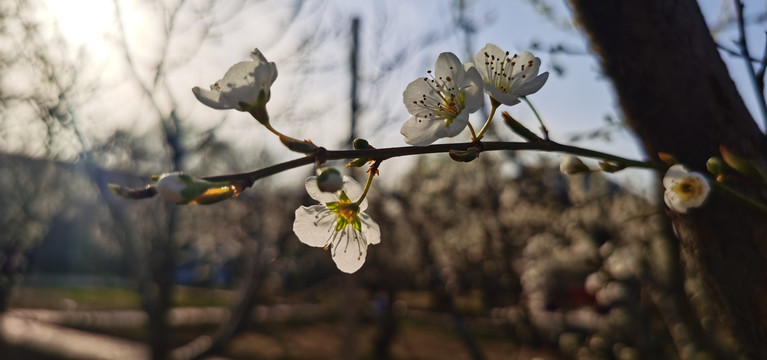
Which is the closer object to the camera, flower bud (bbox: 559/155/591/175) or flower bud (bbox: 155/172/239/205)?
flower bud (bbox: 155/172/239/205)

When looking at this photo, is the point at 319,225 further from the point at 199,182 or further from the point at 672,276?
the point at 672,276

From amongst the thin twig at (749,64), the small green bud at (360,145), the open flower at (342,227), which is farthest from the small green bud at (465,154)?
the thin twig at (749,64)

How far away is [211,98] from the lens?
2.40 ft

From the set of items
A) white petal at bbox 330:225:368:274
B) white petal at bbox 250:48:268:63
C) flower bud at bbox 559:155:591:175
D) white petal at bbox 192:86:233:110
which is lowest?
white petal at bbox 330:225:368:274

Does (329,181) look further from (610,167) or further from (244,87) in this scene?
(610,167)

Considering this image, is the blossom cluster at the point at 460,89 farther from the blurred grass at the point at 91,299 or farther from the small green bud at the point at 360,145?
the blurred grass at the point at 91,299

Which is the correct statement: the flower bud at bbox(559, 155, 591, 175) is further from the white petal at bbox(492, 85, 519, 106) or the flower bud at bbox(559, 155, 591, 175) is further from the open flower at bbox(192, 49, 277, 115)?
the open flower at bbox(192, 49, 277, 115)

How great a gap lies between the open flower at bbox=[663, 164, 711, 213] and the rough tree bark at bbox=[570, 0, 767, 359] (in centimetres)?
20

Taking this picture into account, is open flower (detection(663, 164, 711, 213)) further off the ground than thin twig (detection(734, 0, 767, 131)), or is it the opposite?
thin twig (detection(734, 0, 767, 131))

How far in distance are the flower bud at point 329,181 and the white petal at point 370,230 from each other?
0.85ft

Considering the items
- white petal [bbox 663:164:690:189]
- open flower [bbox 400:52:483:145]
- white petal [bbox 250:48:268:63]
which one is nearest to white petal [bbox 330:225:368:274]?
open flower [bbox 400:52:483:145]

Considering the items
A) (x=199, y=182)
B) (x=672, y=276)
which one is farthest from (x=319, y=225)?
(x=672, y=276)

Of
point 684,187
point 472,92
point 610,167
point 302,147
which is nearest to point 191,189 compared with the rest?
point 302,147

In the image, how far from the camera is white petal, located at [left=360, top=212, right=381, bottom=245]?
0.86m
